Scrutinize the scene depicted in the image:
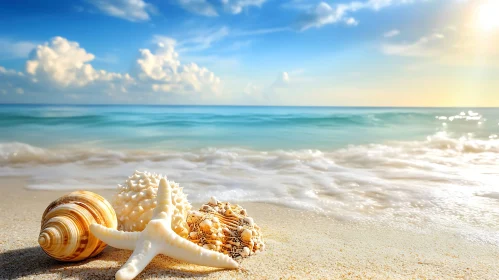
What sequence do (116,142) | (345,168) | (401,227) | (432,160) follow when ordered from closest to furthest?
(401,227), (345,168), (432,160), (116,142)

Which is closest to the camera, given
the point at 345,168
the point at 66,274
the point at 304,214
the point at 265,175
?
the point at 66,274

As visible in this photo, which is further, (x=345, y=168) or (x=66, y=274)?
(x=345, y=168)

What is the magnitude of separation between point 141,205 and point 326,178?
4.29 meters

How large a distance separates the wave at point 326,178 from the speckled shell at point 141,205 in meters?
2.29

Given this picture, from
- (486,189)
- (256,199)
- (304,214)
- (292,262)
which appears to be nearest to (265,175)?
(256,199)

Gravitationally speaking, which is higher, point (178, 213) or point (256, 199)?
point (178, 213)

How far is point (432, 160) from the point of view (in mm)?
8758

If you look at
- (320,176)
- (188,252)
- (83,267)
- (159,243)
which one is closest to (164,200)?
(159,243)

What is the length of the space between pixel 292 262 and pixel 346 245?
82cm

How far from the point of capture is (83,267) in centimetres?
248

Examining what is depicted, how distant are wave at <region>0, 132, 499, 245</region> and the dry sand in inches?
19.4

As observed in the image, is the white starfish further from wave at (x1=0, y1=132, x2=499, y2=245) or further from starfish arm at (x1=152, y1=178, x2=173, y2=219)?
wave at (x1=0, y1=132, x2=499, y2=245)

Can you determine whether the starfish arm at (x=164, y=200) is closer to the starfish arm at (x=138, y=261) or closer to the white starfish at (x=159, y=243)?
the white starfish at (x=159, y=243)

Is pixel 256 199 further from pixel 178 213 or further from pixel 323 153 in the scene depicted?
pixel 323 153
